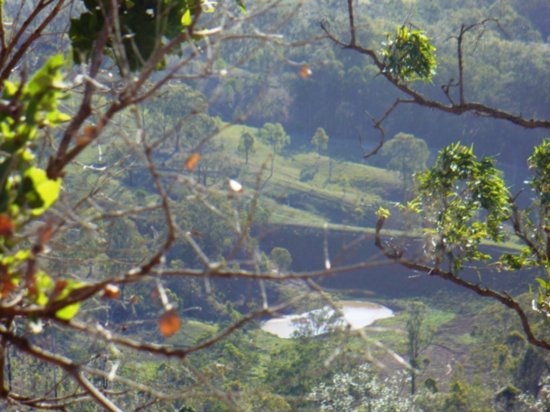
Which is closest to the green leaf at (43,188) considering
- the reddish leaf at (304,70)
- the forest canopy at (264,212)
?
the forest canopy at (264,212)

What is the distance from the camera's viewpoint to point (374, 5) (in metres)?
56.5

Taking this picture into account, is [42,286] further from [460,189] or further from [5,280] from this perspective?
[460,189]

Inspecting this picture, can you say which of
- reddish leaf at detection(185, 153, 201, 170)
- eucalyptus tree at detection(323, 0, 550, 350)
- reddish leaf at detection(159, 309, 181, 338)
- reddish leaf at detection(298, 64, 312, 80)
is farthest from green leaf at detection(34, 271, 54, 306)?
eucalyptus tree at detection(323, 0, 550, 350)

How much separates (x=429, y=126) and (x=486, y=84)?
4030mm

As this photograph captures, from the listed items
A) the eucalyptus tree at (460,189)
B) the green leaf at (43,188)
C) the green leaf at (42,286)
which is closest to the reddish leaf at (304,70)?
the green leaf at (43,188)

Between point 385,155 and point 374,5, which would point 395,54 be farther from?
point 374,5

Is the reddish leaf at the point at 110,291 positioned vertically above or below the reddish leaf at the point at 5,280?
below

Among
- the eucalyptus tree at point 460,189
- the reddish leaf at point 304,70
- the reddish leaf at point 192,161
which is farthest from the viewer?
the eucalyptus tree at point 460,189

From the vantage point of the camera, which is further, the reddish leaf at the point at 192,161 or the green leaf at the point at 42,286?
the reddish leaf at the point at 192,161

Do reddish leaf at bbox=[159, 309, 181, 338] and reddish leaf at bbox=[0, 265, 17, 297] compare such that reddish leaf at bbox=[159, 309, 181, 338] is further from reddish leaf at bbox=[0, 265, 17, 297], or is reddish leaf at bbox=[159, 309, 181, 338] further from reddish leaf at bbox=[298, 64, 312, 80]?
reddish leaf at bbox=[298, 64, 312, 80]

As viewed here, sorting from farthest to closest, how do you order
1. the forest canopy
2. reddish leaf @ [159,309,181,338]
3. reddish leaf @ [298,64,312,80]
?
reddish leaf @ [298,64,312,80] → the forest canopy → reddish leaf @ [159,309,181,338]

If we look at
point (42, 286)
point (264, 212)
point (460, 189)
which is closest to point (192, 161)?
point (42, 286)

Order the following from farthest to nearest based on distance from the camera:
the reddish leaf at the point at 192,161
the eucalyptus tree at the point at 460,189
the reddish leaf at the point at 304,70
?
the eucalyptus tree at the point at 460,189, the reddish leaf at the point at 304,70, the reddish leaf at the point at 192,161

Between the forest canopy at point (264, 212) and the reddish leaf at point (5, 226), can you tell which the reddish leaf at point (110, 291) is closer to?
the forest canopy at point (264, 212)
